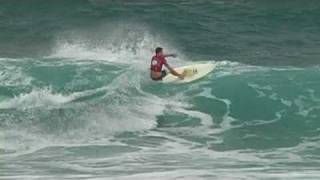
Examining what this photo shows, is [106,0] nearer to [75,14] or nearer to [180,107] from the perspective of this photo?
[75,14]

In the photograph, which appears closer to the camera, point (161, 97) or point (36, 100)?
point (36, 100)

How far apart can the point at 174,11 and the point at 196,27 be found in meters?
2.73

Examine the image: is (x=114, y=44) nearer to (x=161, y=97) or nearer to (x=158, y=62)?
(x=158, y=62)

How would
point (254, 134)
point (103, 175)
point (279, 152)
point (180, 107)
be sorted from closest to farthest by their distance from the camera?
point (103, 175), point (279, 152), point (254, 134), point (180, 107)

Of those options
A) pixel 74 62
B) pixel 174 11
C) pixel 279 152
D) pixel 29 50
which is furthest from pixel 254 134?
pixel 174 11

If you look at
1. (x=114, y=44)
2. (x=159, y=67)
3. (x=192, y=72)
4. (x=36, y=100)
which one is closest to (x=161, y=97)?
(x=159, y=67)

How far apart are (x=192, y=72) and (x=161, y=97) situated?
4.81 feet

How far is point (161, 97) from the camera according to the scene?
58.0 ft

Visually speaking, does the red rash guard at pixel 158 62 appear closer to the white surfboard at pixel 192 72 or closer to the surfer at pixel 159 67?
the surfer at pixel 159 67

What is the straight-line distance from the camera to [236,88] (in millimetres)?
18469

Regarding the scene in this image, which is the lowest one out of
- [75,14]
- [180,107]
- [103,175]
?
[103,175]

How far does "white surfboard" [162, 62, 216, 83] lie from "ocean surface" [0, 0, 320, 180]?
0.15 m

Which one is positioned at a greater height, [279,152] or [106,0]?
[106,0]

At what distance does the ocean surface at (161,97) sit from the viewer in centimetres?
1303
